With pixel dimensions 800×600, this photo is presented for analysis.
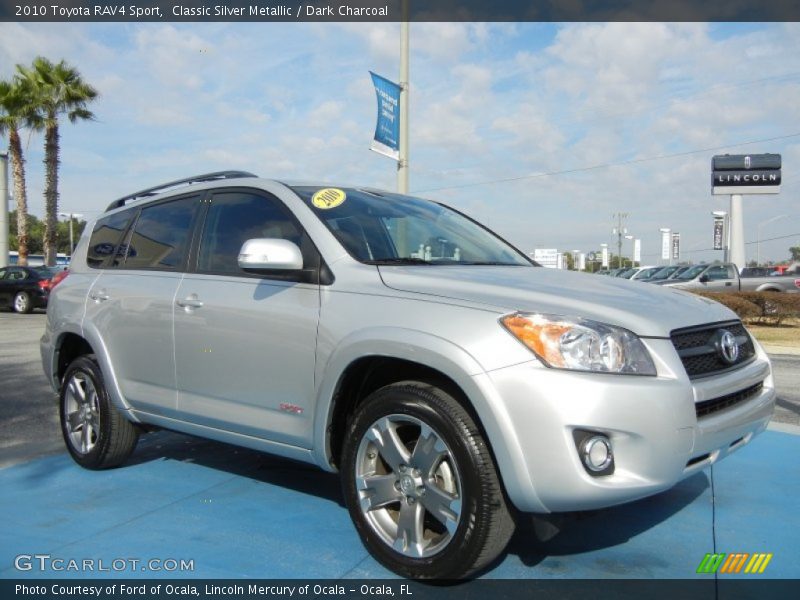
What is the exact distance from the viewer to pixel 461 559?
110 inches

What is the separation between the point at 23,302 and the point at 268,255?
19346 millimetres

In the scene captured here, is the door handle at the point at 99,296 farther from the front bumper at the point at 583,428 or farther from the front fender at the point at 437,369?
the front bumper at the point at 583,428

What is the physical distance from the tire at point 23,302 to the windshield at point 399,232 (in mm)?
18458

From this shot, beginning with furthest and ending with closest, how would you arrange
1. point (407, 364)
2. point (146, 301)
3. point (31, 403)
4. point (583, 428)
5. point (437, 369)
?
point (31, 403), point (146, 301), point (407, 364), point (437, 369), point (583, 428)

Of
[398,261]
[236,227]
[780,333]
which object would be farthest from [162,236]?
[780,333]

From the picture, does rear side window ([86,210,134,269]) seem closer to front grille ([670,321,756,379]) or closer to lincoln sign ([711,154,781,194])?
front grille ([670,321,756,379])

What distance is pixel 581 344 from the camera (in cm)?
272

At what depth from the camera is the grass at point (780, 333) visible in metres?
14.7

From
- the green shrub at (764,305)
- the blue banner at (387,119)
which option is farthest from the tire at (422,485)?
the green shrub at (764,305)

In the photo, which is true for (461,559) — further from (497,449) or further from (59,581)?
(59,581)

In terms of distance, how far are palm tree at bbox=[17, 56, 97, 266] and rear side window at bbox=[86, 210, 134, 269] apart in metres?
25.9

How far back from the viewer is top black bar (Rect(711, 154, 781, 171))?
115ft

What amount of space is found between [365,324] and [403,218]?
3.86 ft

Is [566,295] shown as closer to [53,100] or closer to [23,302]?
[23,302]
